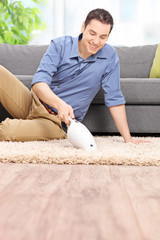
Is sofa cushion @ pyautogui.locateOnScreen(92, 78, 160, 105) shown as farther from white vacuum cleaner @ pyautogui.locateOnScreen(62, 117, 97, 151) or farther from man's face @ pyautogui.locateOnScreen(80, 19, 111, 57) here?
white vacuum cleaner @ pyautogui.locateOnScreen(62, 117, 97, 151)

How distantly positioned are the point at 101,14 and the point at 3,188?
1.14 m

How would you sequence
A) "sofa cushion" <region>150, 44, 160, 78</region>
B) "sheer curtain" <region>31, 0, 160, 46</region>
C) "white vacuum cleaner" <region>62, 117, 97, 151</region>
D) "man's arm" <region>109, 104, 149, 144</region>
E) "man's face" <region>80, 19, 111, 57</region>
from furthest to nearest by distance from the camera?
"sheer curtain" <region>31, 0, 160, 46</region>
"sofa cushion" <region>150, 44, 160, 78</region>
"man's arm" <region>109, 104, 149, 144</region>
"man's face" <region>80, 19, 111, 57</region>
"white vacuum cleaner" <region>62, 117, 97, 151</region>

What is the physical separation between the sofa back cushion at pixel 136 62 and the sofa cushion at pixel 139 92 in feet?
2.29

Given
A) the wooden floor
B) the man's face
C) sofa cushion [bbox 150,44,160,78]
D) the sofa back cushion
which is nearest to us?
the wooden floor

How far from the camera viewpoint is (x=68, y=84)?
1893 millimetres

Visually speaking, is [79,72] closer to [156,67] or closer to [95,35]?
[95,35]

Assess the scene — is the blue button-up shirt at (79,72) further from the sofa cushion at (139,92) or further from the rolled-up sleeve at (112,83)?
the sofa cushion at (139,92)

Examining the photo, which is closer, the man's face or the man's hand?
the man's hand

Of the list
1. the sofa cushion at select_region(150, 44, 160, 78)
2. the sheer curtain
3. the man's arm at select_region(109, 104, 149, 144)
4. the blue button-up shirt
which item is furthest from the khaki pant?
the sheer curtain

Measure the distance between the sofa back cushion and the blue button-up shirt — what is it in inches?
40.9

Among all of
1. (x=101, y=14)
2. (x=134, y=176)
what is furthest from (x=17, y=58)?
(x=134, y=176)

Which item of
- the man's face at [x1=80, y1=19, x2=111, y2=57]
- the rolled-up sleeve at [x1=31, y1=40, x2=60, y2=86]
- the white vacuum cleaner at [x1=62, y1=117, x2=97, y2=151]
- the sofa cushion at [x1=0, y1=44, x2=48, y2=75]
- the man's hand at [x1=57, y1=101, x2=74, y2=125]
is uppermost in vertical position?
the man's face at [x1=80, y1=19, x2=111, y2=57]

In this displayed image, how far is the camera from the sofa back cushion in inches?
113

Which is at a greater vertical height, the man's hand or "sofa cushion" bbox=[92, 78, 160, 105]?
the man's hand
